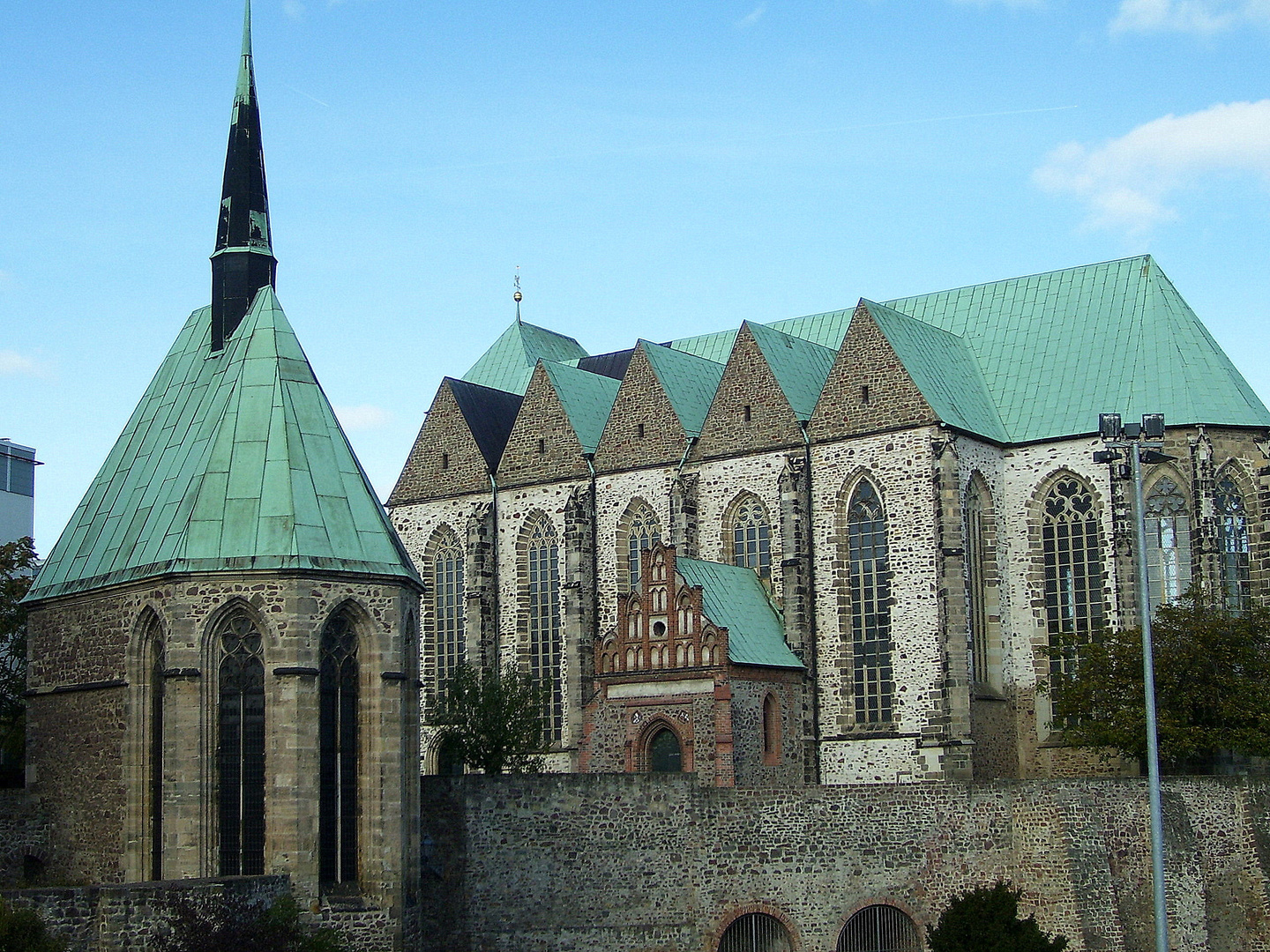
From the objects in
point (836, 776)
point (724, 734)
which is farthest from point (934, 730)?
point (724, 734)

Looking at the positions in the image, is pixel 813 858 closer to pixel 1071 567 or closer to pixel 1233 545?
pixel 1071 567

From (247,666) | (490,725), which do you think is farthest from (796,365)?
(247,666)

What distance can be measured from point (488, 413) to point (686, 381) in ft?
27.0

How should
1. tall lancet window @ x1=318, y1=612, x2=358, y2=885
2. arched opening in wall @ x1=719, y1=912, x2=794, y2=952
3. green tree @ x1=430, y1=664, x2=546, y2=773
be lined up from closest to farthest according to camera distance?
tall lancet window @ x1=318, y1=612, x2=358, y2=885 < arched opening in wall @ x1=719, y1=912, x2=794, y2=952 < green tree @ x1=430, y1=664, x2=546, y2=773

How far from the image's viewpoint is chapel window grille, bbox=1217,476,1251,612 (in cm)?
4597

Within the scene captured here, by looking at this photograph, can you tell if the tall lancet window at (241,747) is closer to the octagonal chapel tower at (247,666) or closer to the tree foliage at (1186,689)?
the octagonal chapel tower at (247,666)

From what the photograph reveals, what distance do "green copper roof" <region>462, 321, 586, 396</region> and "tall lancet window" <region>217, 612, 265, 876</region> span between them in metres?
34.7

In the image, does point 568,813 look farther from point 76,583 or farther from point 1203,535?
point 1203,535

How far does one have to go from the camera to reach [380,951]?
30.1m

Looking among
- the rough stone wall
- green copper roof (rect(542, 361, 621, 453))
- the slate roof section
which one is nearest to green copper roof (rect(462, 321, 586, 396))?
the slate roof section

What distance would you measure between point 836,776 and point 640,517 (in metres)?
10.8

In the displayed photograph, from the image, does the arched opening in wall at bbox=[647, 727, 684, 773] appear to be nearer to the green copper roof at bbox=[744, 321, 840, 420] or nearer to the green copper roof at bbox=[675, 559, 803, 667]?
the green copper roof at bbox=[675, 559, 803, 667]

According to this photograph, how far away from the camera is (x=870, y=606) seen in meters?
Answer: 47.7

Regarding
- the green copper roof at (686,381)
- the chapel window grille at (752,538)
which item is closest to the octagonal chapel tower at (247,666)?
the chapel window grille at (752,538)
